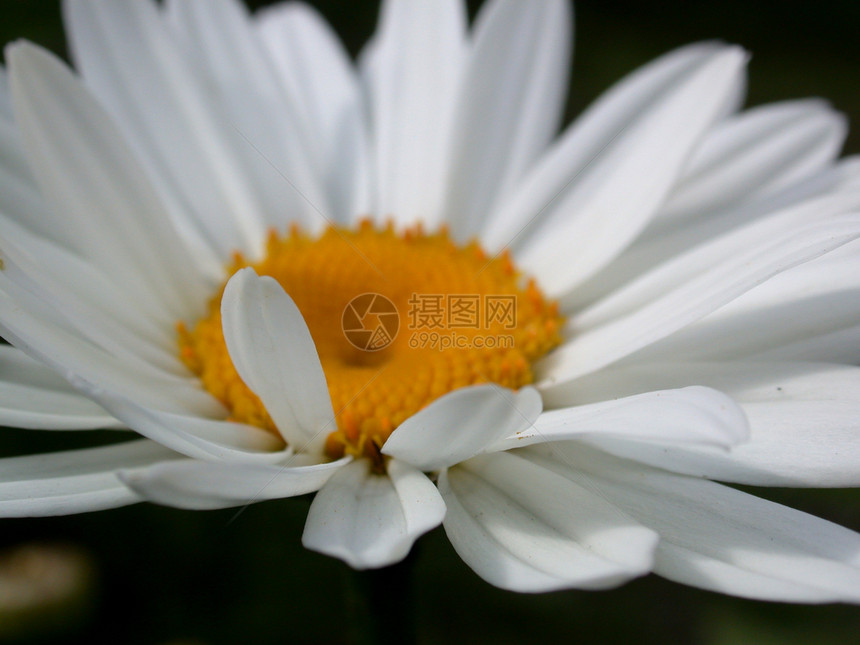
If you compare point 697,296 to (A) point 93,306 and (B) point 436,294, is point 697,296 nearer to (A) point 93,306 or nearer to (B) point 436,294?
(B) point 436,294

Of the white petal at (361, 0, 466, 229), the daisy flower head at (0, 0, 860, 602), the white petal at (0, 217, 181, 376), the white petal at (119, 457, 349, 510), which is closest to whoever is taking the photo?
the white petal at (119, 457, 349, 510)

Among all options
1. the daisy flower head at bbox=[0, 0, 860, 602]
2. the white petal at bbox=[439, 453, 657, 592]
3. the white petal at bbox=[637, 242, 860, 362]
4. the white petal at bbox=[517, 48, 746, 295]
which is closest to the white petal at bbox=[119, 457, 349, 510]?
the daisy flower head at bbox=[0, 0, 860, 602]

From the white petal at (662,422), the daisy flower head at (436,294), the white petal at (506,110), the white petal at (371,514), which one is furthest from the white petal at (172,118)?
the white petal at (662,422)

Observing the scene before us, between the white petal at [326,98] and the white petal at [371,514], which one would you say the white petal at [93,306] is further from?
the white petal at [326,98]

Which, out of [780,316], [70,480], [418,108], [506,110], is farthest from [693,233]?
[70,480]

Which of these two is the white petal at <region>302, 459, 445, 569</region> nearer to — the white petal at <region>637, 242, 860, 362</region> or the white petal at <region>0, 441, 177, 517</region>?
the white petal at <region>0, 441, 177, 517</region>

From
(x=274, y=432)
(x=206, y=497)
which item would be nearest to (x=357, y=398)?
(x=274, y=432)
